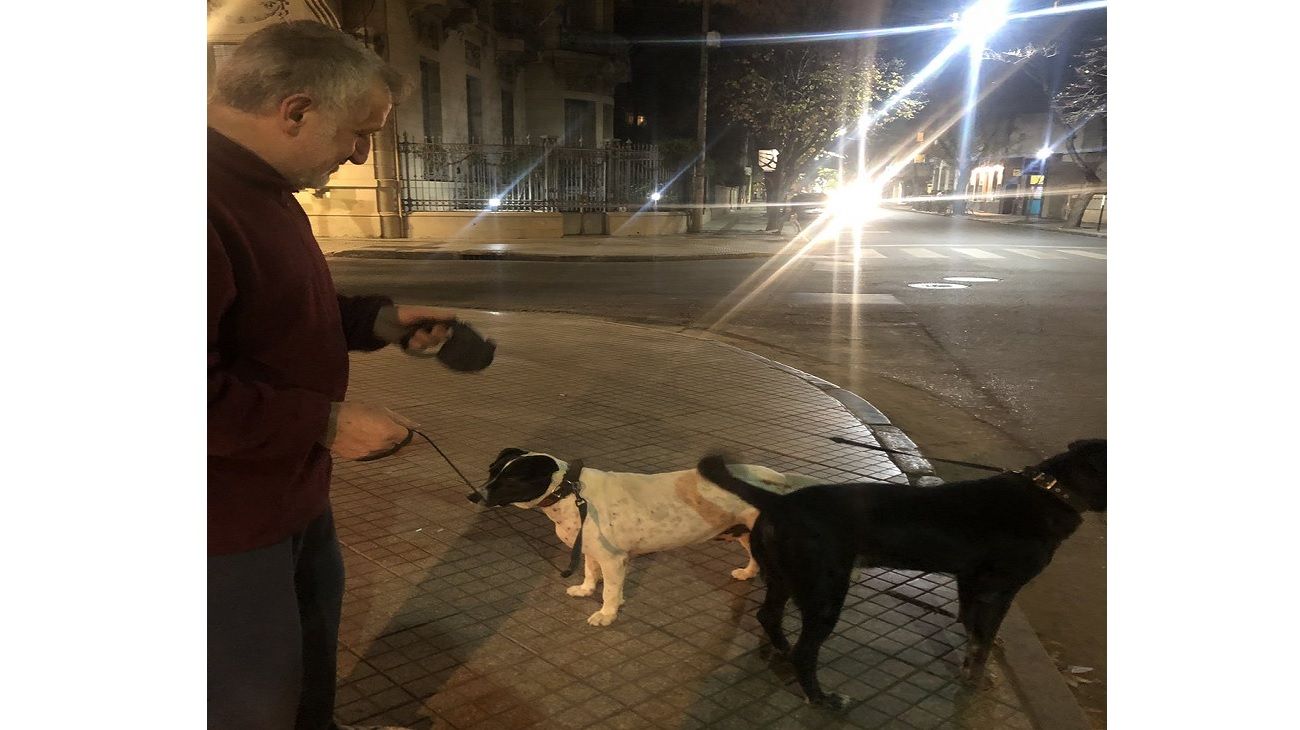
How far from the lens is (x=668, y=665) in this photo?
2869mm

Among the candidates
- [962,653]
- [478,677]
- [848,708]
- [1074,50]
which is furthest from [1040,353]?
[1074,50]

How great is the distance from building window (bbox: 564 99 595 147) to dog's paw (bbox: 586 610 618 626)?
27.5m

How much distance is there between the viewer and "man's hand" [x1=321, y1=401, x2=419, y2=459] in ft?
5.53

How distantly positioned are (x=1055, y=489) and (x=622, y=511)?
144cm

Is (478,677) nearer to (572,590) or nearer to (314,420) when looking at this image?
(572,590)

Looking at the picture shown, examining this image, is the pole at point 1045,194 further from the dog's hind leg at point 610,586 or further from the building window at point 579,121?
the dog's hind leg at point 610,586

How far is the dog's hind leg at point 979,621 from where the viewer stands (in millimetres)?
2719

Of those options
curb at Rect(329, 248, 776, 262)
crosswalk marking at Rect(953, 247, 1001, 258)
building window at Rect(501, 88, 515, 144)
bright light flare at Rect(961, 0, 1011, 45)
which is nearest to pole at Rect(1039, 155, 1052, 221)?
bright light flare at Rect(961, 0, 1011, 45)

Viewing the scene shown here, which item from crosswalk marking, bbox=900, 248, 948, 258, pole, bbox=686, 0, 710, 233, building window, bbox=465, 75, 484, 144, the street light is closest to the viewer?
the street light

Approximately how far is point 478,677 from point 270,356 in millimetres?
1559

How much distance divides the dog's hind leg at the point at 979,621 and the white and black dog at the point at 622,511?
2.19 feet

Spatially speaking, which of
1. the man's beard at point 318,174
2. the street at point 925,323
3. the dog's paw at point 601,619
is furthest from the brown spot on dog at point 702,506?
the man's beard at point 318,174

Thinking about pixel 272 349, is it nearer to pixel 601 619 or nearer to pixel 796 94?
pixel 601 619

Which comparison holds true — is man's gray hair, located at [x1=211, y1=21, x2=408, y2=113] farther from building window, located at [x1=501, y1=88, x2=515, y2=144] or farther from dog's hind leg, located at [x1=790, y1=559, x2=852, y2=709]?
building window, located at [x1=501, y1=88, x2=515, y2=144]
